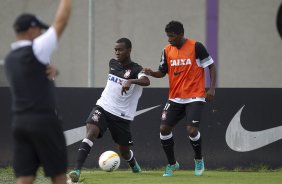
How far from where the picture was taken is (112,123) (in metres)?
11.8

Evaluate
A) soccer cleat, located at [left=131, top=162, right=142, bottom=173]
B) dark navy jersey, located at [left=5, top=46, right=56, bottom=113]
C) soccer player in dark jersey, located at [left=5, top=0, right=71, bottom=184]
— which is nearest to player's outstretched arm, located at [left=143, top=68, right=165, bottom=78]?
soccer cleat, located at [left=131, top=162, right=142, bottom=173]

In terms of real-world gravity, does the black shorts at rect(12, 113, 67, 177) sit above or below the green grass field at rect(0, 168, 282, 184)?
above

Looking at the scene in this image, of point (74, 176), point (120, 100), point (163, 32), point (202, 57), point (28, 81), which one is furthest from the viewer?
point (163, 32)

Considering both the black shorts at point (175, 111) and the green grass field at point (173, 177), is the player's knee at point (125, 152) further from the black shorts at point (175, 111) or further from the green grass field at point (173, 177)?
the black shorts at point (175, 111)

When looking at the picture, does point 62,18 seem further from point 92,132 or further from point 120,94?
point 120,94

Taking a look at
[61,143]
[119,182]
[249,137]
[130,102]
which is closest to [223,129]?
[249,137]

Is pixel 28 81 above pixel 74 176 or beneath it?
above

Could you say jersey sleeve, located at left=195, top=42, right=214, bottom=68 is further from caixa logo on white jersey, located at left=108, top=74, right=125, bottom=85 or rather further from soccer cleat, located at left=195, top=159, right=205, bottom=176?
soccer cleat, located at left=195, top=159, right=205, bottom=176

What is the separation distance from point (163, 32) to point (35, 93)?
47.4ft

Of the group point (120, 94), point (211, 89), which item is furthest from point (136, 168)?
point (211, 89)

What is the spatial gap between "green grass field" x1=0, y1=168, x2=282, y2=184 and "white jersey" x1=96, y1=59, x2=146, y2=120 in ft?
3.17

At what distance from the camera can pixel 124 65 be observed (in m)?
11.9

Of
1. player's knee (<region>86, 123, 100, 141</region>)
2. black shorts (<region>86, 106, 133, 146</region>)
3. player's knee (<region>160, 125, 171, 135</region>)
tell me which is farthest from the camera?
player's knee (<region>160, 125, 171, 135</region>)

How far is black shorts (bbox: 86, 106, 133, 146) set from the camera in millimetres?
11508
